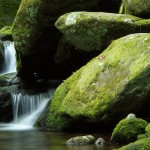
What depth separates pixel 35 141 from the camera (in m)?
10.7

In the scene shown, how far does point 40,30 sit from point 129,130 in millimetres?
7482

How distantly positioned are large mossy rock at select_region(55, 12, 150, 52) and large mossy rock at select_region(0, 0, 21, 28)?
17101 millimetres

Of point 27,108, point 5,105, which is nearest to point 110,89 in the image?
point 27,108

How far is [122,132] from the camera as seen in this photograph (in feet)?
31.9

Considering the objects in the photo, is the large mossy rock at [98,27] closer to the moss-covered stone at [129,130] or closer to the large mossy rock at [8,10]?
the moss-covered stone at [129,130]

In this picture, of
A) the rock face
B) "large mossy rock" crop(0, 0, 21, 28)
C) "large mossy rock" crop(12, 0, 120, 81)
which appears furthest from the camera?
"large mossy rock" crop(0, 0, 21, 28)

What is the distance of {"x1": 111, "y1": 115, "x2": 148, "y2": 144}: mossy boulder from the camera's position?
9609 mm

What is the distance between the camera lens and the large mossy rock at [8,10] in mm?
30750

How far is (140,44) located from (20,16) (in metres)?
5.62

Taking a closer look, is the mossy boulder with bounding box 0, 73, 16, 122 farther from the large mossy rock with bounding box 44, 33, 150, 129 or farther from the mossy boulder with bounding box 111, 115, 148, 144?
the mossy boulder with bounding box 111, 115, 148, 144

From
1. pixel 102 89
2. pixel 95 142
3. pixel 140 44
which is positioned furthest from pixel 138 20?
pixel 95 142

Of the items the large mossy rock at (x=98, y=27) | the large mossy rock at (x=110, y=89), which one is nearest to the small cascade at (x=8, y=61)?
the large mossy rock at (x=98, y=27)

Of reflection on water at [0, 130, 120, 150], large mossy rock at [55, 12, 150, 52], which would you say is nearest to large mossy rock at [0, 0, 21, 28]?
large mossy rock at [55, 12, 150, 52]

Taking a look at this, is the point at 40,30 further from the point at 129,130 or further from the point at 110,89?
the point at 129,130
